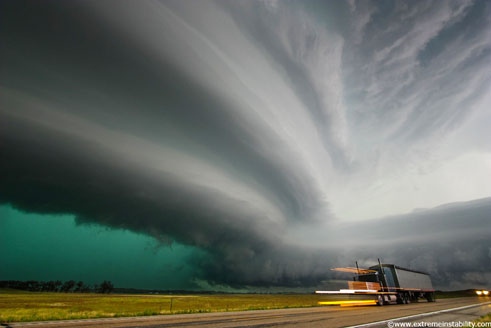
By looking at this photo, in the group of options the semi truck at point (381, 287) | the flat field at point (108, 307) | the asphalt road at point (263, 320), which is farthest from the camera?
the semi truck at point (381, 287)

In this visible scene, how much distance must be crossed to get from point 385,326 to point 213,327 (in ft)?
28.4

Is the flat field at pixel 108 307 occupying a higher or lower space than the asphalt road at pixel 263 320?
lower

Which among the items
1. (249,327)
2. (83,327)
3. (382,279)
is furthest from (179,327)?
(382,279)

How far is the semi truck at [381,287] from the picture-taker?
25.8 m

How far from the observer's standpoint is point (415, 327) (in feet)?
36.2

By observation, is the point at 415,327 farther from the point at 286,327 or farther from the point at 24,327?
the point at 24,327

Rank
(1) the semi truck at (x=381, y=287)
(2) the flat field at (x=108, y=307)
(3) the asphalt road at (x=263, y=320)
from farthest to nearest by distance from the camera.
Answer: (1) the semi truck at (x=381, y=287) → (2) the flat field at (x=108, y=307) → (3) the asphalt road at (x=263, y=320)

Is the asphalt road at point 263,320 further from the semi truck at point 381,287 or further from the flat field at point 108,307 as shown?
the semi truck at point 381,287

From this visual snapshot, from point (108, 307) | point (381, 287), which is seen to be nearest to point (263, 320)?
point (381, 287)

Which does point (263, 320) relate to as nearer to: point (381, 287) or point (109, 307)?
point (381, 287)

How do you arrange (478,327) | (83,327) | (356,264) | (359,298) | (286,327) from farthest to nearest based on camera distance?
(356,264), (359,298), (83,327), (286,327), (478,327)

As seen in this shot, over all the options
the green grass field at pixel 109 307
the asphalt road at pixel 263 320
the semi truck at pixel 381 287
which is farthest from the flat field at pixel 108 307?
the semi truck at pixel 381 287

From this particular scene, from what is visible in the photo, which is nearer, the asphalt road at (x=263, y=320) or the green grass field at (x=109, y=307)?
the asphalt road at (x=263, y=320)

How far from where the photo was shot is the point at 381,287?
2920cm
